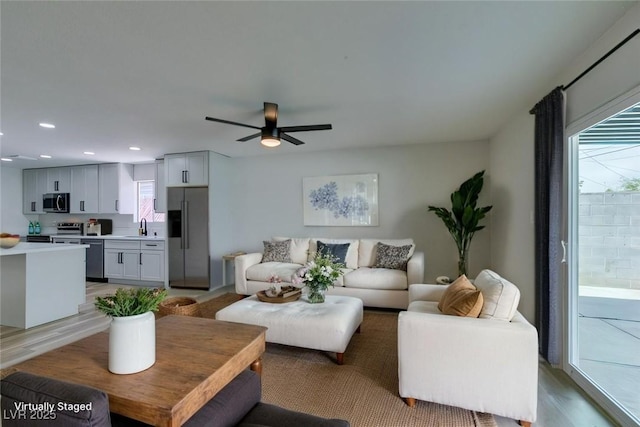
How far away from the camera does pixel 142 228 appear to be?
594cm

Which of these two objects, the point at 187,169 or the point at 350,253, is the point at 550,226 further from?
the point at 187,169

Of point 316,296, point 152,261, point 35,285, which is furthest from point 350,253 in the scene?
point 35,285

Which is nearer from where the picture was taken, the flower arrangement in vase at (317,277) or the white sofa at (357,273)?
the flower arrangement in vase at (317,277)

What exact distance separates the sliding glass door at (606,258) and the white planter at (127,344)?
8.58ft

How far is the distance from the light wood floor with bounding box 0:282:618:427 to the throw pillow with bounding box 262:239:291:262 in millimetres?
1236

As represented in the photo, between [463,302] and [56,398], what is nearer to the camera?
[56,398]

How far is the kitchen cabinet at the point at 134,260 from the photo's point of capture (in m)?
5.25

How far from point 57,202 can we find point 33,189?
92 centimetres

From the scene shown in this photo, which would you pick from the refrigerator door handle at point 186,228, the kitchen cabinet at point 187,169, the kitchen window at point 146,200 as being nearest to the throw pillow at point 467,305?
the kitchen cabinet at point 187,169

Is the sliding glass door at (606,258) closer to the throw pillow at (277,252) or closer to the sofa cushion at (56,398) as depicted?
the sofa cushion at (56,398)

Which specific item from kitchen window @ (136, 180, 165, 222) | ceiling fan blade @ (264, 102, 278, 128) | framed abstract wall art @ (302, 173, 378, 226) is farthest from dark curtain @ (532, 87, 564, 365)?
kitchen window @ (136, 180, 165, 222)

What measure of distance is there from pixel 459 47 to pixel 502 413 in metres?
2.33

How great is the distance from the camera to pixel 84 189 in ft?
19.9

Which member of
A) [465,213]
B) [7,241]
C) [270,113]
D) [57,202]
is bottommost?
[7,241]
